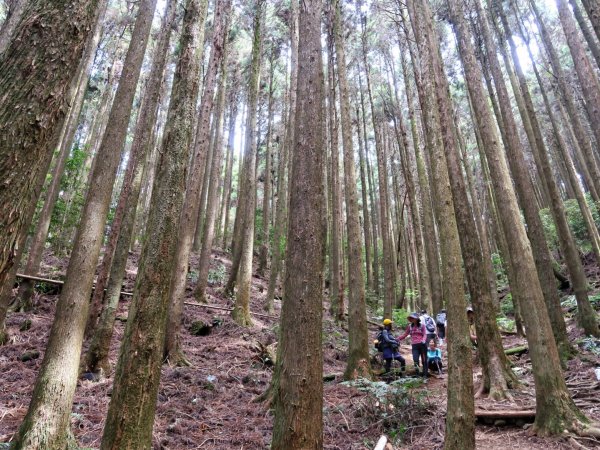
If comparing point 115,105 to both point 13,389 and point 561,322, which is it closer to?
point 13,389

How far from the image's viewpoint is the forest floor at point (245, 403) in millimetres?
4469

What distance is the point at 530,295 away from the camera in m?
4.69

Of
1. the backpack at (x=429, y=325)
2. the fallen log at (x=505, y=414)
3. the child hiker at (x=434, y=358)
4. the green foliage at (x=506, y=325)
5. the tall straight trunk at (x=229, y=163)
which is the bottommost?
the fallen log at (x=505, y=414)

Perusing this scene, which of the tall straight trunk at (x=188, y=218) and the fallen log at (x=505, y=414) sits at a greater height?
the tall straight trunk at (x=188, y=218)

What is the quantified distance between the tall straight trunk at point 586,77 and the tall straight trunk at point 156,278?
18.4 ft

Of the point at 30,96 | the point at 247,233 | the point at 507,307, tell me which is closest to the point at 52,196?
the point at 247,233

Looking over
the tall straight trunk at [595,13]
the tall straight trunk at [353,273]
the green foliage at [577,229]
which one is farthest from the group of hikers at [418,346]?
the green foliage at [577,229]

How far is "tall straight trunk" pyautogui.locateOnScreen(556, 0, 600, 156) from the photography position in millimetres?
5605

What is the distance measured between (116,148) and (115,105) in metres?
0.67

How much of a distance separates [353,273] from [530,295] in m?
3.40

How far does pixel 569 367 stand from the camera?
22.0ft

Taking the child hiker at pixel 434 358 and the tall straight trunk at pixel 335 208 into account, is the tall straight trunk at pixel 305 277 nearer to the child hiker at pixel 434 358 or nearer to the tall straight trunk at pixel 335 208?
the child hiker at pixel 434 358

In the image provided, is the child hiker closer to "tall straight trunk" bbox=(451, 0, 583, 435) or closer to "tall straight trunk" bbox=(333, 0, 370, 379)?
"tall straight trunk" bbox=(333, 0, 370, 379)

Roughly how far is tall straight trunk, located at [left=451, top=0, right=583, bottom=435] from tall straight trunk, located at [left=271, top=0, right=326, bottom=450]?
9.37 ft
